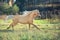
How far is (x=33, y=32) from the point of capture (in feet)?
5.92

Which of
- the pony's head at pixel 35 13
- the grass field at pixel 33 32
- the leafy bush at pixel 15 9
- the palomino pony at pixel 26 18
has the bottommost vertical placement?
the grass field at pixel 33 32

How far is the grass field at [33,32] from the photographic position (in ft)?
5.87

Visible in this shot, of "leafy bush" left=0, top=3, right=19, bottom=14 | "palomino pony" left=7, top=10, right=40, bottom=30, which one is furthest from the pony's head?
"leafy bush" left=0, top=3, right=19, bottom=14

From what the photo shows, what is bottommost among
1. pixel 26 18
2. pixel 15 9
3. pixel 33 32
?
pixel 33 32

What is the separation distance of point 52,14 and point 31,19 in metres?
0.30

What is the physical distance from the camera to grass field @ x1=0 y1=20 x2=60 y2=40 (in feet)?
5.87

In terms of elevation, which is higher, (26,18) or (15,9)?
(15,9)

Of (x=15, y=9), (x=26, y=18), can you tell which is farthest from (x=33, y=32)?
(x=15, y=9)

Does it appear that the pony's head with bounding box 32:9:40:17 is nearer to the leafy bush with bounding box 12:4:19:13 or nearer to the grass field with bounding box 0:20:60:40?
the grass field with bounding box 0:20:60:40

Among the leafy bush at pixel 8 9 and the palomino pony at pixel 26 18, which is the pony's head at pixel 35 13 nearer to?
the palomino pony at pixel 26 18

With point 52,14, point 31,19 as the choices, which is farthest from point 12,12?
point 52,14

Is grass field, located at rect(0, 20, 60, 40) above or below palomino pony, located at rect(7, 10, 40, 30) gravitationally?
below

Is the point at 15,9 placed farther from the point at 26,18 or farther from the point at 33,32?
the point at 33,32

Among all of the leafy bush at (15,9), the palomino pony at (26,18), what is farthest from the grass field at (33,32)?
the leafy bush at (15,9)
